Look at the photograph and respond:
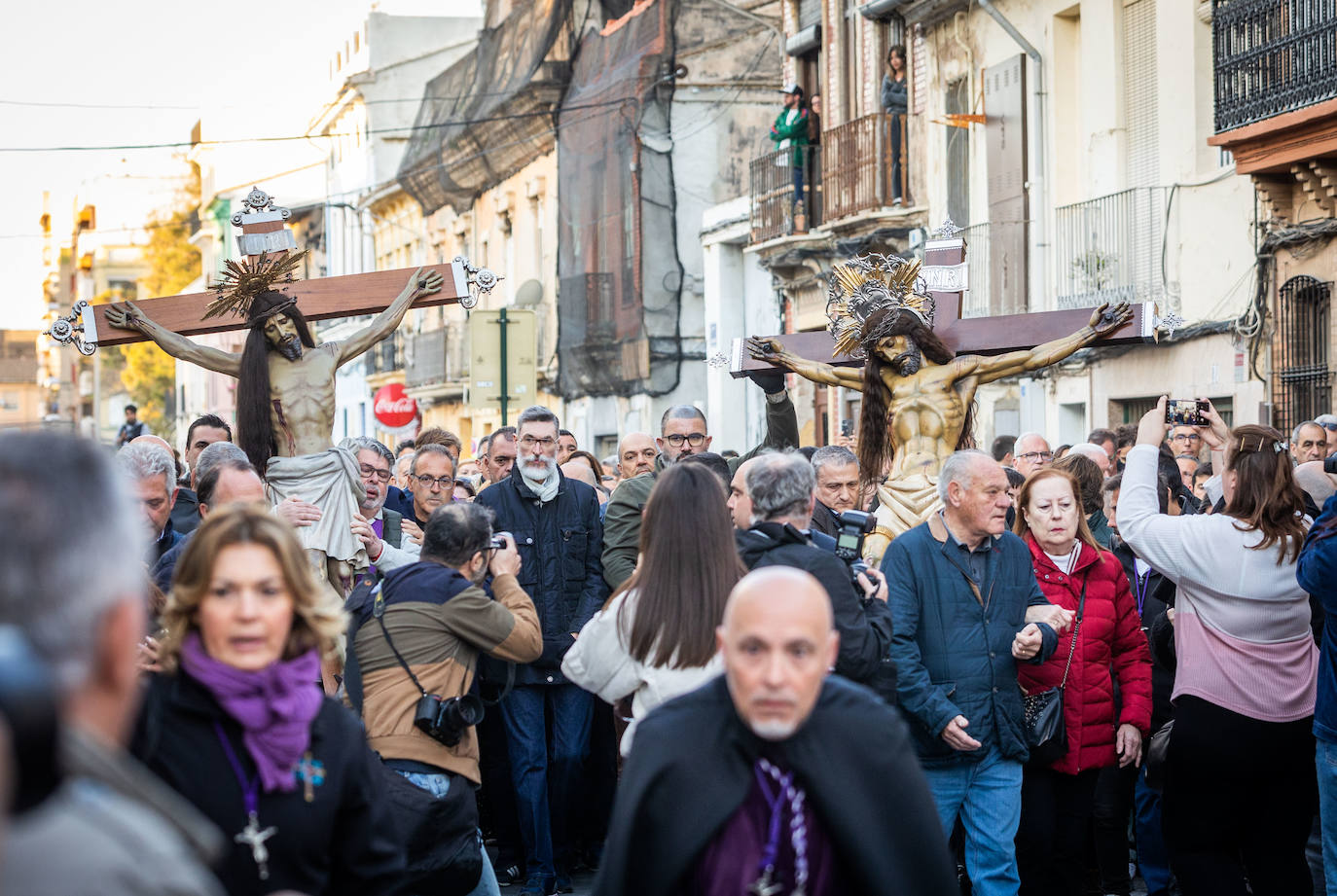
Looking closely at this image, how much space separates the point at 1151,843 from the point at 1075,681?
1.21 m

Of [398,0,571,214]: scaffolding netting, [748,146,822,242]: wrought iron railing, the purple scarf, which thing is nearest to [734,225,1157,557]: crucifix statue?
the purple scarf

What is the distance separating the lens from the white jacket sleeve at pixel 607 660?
5410 millimetres

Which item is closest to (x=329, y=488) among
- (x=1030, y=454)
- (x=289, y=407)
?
(x=289, y=407)

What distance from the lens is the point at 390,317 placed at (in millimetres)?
8547

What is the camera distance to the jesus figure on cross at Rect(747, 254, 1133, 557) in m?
8.65

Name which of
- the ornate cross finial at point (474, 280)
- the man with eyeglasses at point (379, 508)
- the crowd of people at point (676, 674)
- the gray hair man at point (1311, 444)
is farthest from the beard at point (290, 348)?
the gray hair man at point (1311, 444)

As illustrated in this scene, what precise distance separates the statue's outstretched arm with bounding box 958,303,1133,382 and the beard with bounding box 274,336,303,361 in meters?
3.20

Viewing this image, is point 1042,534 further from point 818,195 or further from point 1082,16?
point 818,195

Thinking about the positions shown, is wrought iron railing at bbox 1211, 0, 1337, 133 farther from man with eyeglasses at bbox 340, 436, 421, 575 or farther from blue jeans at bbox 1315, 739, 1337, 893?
blue jeans at bbox 1315, 739, 1337, 893

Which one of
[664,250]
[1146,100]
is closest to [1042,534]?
[1146,100]

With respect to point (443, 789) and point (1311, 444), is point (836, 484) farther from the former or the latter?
point (1311, 444)

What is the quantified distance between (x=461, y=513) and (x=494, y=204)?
33112mm

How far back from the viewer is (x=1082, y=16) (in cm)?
1953

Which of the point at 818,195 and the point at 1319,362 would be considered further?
the point at 818,195
